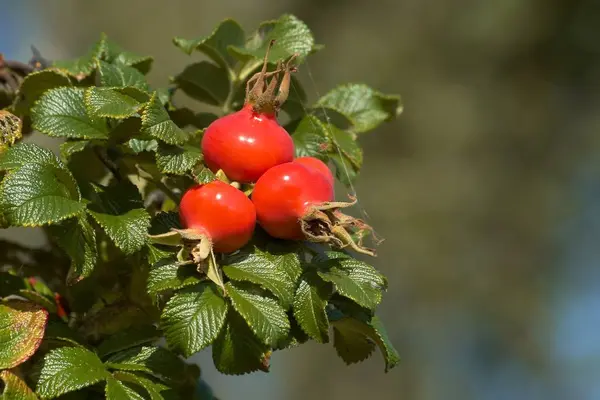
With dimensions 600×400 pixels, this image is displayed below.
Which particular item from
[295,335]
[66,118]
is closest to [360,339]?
[295,335]

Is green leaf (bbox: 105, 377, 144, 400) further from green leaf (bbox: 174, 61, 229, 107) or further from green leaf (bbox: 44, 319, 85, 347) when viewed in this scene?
green leaf (bbox: 174, 61, 229, 107)

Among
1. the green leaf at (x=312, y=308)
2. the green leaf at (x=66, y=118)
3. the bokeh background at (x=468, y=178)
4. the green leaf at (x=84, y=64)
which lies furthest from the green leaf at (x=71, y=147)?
the bokeh background at (x=468, y=178)

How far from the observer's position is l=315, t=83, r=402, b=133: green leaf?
798mm

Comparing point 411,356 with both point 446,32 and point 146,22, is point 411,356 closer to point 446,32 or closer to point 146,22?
point 446,32

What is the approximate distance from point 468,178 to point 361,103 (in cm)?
306

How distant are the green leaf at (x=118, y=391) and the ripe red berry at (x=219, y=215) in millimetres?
133

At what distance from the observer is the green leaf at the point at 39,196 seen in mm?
505

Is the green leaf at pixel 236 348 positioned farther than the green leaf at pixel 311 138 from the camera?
No

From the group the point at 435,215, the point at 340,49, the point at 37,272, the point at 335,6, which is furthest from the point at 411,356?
the point at 37,272

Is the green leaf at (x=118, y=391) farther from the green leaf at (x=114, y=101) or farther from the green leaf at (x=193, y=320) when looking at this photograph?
the green leaf at (x=114, y=101)

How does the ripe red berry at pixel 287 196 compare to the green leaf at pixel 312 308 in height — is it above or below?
above

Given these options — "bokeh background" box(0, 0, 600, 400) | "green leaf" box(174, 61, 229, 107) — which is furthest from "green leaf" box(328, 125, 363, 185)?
"bokeh background" box(0, 0, 600, 400)

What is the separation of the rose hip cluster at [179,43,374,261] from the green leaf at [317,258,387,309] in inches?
0.7

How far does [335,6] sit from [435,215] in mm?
1398
